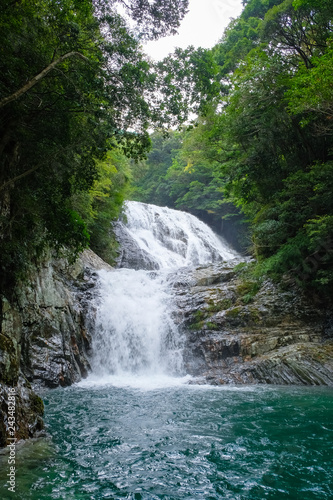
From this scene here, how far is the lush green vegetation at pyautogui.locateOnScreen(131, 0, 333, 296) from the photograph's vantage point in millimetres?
8992

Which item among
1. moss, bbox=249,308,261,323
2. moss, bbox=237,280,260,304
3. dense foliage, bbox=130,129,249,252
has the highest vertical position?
dense foliage, bbox=130,129,249,252

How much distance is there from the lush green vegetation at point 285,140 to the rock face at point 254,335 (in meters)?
1.01

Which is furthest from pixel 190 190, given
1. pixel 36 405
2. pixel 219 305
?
pixel 36 405

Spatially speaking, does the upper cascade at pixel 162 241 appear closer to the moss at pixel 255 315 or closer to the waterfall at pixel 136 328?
the waterfall at pixel 136 328

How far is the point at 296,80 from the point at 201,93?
3181 millimetres

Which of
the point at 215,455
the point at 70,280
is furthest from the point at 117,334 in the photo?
the point at 215,455

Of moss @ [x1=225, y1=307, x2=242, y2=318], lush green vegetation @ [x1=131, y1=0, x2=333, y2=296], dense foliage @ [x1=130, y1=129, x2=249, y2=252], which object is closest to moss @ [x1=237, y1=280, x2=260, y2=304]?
moss @ [x1=225, y1=307, x2=242, y2=318]

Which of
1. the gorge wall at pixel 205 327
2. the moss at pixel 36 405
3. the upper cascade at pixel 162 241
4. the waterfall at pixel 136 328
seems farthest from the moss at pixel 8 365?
the upper cascade at pixel 162 241

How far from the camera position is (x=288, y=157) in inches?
468

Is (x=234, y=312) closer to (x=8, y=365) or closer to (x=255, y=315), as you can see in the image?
(x=255, y=315)

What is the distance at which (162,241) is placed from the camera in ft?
74.6

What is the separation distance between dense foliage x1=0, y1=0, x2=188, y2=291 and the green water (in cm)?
389

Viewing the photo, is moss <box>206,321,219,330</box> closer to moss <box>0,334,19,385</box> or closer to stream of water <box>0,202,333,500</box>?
stream of water <box>0,202,333,500</box>

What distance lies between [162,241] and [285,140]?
1258cm
